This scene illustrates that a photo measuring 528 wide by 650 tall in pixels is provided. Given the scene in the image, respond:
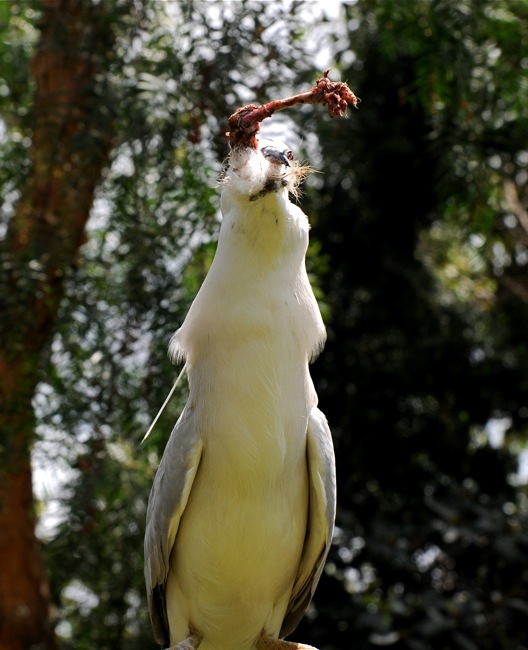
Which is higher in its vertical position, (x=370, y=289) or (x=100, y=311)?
(x=100, y=311)

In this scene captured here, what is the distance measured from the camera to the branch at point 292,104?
1925mm

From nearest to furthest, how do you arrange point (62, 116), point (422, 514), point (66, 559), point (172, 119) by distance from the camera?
point (172, 119) < point (62, 116) < point (66, 559) < point (422, 514)

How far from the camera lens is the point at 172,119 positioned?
3.64 m

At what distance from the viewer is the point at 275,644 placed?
237 cm

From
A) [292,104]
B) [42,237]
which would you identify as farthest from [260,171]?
[42,237]

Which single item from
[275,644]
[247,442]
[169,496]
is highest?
[247,442]

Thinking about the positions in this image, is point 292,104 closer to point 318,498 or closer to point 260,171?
point 260,171

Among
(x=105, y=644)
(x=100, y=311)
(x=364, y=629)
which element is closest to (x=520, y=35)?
(x=100, y=311)

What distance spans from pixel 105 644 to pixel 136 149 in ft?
8.78

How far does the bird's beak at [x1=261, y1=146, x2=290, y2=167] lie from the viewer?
6.54 ft

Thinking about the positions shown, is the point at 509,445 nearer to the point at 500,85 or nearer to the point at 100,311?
the point at 500,85

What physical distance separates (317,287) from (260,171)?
8.25ft

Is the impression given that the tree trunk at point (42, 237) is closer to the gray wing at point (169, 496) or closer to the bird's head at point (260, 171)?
the gray wing at point (169, 496)

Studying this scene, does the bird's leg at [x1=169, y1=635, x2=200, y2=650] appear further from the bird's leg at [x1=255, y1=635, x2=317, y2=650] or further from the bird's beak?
the bird's beak
